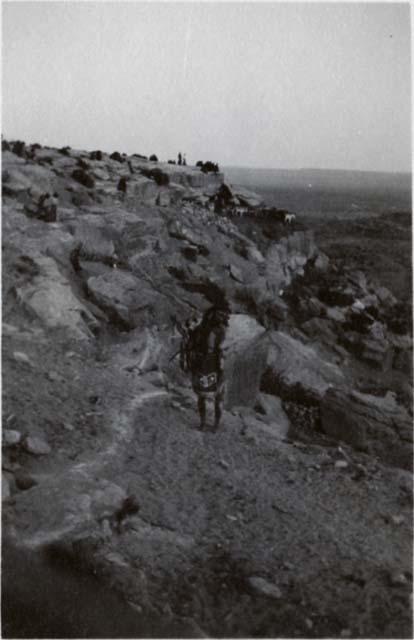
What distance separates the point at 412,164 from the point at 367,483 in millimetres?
4831

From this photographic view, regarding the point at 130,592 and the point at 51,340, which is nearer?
the point at 130,592

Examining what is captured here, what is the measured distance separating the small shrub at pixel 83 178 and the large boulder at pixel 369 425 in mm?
8241

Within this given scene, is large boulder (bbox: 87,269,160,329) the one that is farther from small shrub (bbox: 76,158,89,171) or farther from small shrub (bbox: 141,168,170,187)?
small shrub (bbox: 76,158,89,171)

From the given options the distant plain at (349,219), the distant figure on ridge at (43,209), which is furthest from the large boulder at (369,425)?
the distant plain at (349,219)

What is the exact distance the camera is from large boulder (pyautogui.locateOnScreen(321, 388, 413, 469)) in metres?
→ 8.65

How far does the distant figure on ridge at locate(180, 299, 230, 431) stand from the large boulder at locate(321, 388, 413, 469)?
2219 millimetres

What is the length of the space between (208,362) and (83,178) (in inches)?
312

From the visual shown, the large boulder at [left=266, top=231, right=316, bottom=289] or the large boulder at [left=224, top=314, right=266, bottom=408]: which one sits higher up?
the large boulder at [left=266, top=231, right=316, bottom=289]

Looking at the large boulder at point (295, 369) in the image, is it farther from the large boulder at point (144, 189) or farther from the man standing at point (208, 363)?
the large boulder at point (144, 189)

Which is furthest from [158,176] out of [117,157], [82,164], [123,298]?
[123,298]

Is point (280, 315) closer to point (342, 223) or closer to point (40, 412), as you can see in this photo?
point (40, 412)

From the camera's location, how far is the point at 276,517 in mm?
6301

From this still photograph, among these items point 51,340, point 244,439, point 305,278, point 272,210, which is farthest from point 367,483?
point 272,210

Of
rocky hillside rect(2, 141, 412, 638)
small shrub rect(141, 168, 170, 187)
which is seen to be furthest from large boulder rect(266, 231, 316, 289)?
small shrub rect(141, 168, 170, 187)
